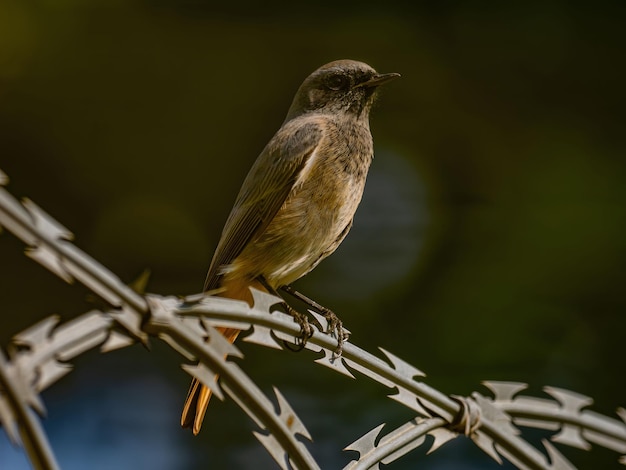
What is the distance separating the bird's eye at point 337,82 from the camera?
3.56m

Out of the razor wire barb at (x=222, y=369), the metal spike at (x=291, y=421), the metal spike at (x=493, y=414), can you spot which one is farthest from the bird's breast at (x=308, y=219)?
the metal spike at (x=291, y=421)

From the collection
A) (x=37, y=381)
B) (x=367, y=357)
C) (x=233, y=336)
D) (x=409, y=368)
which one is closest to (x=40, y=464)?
Result: (x=37, y=381)

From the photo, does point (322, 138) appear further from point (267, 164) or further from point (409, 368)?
point (409, 368)

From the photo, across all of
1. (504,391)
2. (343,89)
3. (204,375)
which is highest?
(343,89)

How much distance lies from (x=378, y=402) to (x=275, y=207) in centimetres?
141

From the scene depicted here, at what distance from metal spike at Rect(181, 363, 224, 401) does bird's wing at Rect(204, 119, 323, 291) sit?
165 cm

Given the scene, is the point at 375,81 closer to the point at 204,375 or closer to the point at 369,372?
the point at 369,372

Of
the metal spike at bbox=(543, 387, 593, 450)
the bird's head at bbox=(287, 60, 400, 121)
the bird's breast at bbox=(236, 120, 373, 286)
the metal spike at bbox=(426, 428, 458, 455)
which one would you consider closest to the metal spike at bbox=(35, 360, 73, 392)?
the metal spike at bbox=(426, 428, 458, 455)

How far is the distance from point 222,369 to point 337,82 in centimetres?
254

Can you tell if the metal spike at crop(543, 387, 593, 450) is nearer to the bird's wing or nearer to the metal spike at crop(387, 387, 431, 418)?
the metal spike at crop(387, 387, 431, 418)

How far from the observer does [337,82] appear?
3.57 meters

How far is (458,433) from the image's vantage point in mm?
1606

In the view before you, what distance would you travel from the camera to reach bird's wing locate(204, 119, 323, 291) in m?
2.99

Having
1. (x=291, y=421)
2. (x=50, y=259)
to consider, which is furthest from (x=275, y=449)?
(x=50, y=259)
